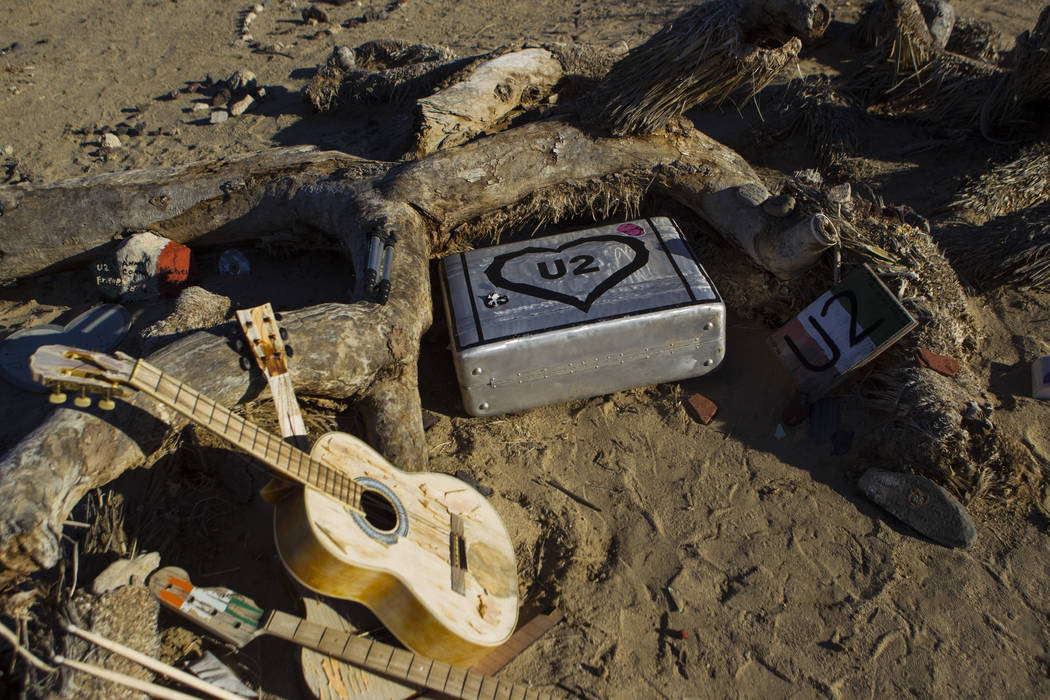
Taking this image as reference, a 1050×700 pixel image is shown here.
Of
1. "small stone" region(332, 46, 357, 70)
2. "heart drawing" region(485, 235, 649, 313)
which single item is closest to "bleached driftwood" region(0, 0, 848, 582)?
"heart drawing" region(485, 235, 649, 313)

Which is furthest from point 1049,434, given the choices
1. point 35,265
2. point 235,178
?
point 35,265

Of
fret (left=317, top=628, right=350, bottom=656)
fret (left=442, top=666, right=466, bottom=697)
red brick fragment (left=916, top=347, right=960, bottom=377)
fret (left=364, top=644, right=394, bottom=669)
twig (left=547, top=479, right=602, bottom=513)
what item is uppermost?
red brick fragment (left=916, top=347, right=960, bottom=377)

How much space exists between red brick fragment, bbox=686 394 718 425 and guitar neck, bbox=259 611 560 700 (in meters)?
1.74

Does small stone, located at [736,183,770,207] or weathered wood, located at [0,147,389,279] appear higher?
small stone, located at [736,183,770,207]

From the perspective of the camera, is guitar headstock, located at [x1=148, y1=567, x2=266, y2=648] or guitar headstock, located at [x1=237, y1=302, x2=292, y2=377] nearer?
guitar headstock, located at [x1=148, y1=567, x2=266, y2=648]

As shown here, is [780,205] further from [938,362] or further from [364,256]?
[364,256]

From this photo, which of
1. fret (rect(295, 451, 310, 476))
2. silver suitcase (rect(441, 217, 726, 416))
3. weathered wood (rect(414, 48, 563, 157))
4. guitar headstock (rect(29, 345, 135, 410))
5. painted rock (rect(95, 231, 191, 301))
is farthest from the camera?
weathered wood (rect(414, 48, 563, 157))

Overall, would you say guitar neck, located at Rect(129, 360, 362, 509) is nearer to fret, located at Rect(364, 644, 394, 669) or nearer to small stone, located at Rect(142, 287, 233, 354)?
fret, located at Rect(364, 644, 394, 669)

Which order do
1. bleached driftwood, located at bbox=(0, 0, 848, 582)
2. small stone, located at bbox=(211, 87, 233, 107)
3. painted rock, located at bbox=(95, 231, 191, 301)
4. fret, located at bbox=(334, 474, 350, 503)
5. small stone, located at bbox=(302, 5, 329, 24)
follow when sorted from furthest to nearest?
small stone, located at bbox=(302, 5, 329, 24), small stone, located at bbox=(211, 87, 233, 107), painted rock, located at bbox=(95, 231, 191, 301), bleached driftwood, located at bbox=(0, 0, 848, 582), fret, located at bbox=(334, 474, 350, 503)

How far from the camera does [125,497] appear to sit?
2.92m

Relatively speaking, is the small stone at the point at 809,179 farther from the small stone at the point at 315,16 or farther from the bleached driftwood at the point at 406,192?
the small stone at the point at 315,16

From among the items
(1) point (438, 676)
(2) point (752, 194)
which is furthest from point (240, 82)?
(1) point (438, 676)

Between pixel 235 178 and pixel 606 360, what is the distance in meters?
2.76

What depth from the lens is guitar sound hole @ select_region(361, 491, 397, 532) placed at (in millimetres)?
2719
